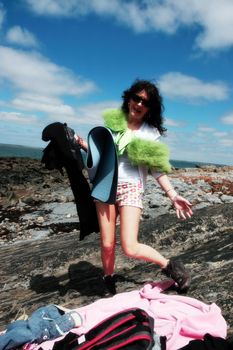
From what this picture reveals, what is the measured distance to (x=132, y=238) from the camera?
6.38 m

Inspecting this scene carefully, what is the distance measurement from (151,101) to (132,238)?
7.37ft

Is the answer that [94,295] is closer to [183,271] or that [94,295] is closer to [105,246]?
[105,246]

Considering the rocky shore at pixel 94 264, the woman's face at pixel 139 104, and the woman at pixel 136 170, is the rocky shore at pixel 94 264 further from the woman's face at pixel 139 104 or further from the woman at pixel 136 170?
the woman's face at pixel 139 104

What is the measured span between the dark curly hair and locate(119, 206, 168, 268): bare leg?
4.86 ft

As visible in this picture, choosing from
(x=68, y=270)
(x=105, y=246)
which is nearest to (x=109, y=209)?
(x=105, y=246)

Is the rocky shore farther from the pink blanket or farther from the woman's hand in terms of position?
the woman's hand

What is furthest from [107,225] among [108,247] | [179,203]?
[179,203]

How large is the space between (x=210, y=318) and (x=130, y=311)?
120 cm

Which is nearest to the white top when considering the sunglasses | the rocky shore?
the sunglasses

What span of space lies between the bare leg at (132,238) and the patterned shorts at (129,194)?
0.27 ft

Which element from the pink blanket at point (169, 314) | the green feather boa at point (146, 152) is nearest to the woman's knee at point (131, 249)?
the pink blanket at point (169, 314)

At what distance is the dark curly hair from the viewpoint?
6.60 meters

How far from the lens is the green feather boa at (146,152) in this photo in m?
6.37

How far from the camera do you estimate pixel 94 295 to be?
7227 millimetres
